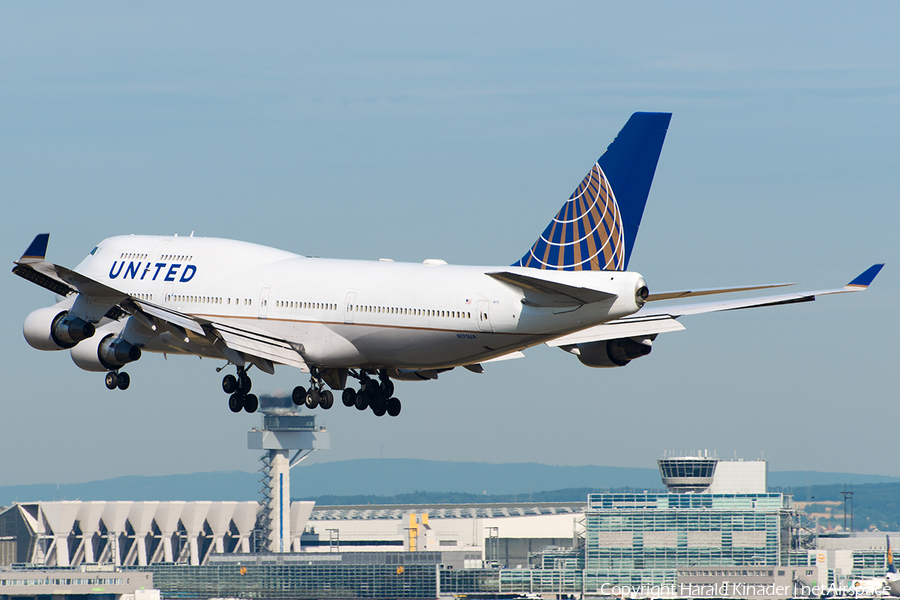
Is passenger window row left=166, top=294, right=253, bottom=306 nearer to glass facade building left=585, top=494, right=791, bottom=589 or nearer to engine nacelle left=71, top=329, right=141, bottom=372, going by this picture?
engine nacelle left=71, top=329, right=141, bottom=372

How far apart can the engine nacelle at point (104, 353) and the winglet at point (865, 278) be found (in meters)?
24.5

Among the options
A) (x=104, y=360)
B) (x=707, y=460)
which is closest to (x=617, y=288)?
(x=104, y=360)

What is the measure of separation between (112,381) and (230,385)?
4.31m

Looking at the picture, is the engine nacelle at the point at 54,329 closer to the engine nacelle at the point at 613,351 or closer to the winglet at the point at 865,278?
the engine nacelle at the point at 613,351

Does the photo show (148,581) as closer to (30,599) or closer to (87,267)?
(30,599)

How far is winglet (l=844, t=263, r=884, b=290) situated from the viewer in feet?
152

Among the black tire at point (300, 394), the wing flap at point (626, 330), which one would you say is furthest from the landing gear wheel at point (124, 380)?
the wing flap at point (626, 330)

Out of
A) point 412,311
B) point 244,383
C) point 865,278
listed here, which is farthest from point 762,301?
point 244,383

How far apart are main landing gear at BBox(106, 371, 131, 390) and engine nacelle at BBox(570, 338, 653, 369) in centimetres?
1612

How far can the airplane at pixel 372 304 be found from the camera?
44.8 metres

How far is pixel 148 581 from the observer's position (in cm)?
17438

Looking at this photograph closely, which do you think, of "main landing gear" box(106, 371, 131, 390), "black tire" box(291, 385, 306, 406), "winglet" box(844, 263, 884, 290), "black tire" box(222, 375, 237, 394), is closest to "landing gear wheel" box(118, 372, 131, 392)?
"main landing gear" box(106, 371, 131, 390)

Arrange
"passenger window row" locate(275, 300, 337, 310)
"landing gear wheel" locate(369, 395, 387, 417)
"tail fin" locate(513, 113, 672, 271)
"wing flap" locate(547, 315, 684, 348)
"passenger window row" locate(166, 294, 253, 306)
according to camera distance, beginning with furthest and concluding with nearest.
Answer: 1. "landing gear wheel" locate(369, 395, 387, 417)
2. "passenger window row" locate(166, 294, 253, 306)
3. "wing flap" locate(547, 315, 684, 348)
4. "passenger window row" locate(275, 300, 337, 310)
5. "tail fin" locate(513, 113, 672, 271)

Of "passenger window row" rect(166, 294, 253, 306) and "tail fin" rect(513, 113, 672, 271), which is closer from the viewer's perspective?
"tail fin" rect(513, 113, 672, 271)
